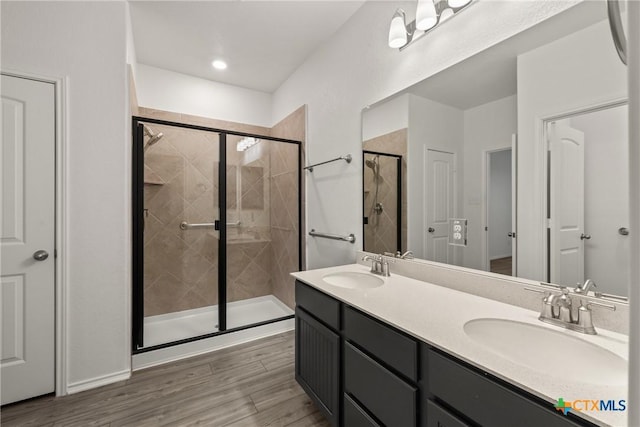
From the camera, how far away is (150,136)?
236 cm

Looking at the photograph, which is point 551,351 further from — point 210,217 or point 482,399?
point 210,217

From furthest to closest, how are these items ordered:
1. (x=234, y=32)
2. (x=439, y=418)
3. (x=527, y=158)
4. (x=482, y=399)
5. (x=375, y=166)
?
(x=234, y=32) < (x=375, y=166) < (x=527, y=158) < (x=439, y=418) < (x=482, y=399)

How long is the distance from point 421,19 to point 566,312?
4.82 ft

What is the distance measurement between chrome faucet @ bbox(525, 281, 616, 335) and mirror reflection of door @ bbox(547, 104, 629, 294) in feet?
0.31

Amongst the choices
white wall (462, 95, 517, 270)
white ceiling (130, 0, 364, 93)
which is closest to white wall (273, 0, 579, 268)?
white ceiling (130, 0, 364, 93)

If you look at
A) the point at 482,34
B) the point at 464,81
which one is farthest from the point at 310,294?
the point at 482,34

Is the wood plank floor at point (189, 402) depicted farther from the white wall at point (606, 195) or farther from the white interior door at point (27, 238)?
the white wall at point (606, 195)

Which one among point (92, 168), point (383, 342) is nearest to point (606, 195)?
point (383, 342)

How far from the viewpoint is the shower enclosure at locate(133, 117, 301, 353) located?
2.51 m

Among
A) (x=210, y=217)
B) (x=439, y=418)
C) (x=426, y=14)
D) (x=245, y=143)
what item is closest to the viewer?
(x=439, y=418)

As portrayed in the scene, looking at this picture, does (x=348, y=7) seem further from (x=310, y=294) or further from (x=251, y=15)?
(x=310, y=294)

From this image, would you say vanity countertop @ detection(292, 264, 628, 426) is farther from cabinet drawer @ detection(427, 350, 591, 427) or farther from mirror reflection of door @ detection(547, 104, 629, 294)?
mirror reflection of door @ detection(547, 104, 629, 294)

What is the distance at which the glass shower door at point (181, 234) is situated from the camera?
2510 mm

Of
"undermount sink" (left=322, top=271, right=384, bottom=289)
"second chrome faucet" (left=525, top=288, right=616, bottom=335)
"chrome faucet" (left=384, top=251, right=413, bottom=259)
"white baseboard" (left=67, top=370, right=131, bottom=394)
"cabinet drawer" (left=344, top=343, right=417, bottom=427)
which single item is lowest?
"white baseboard" (left=67, top=370, right=131, bottom=394)
